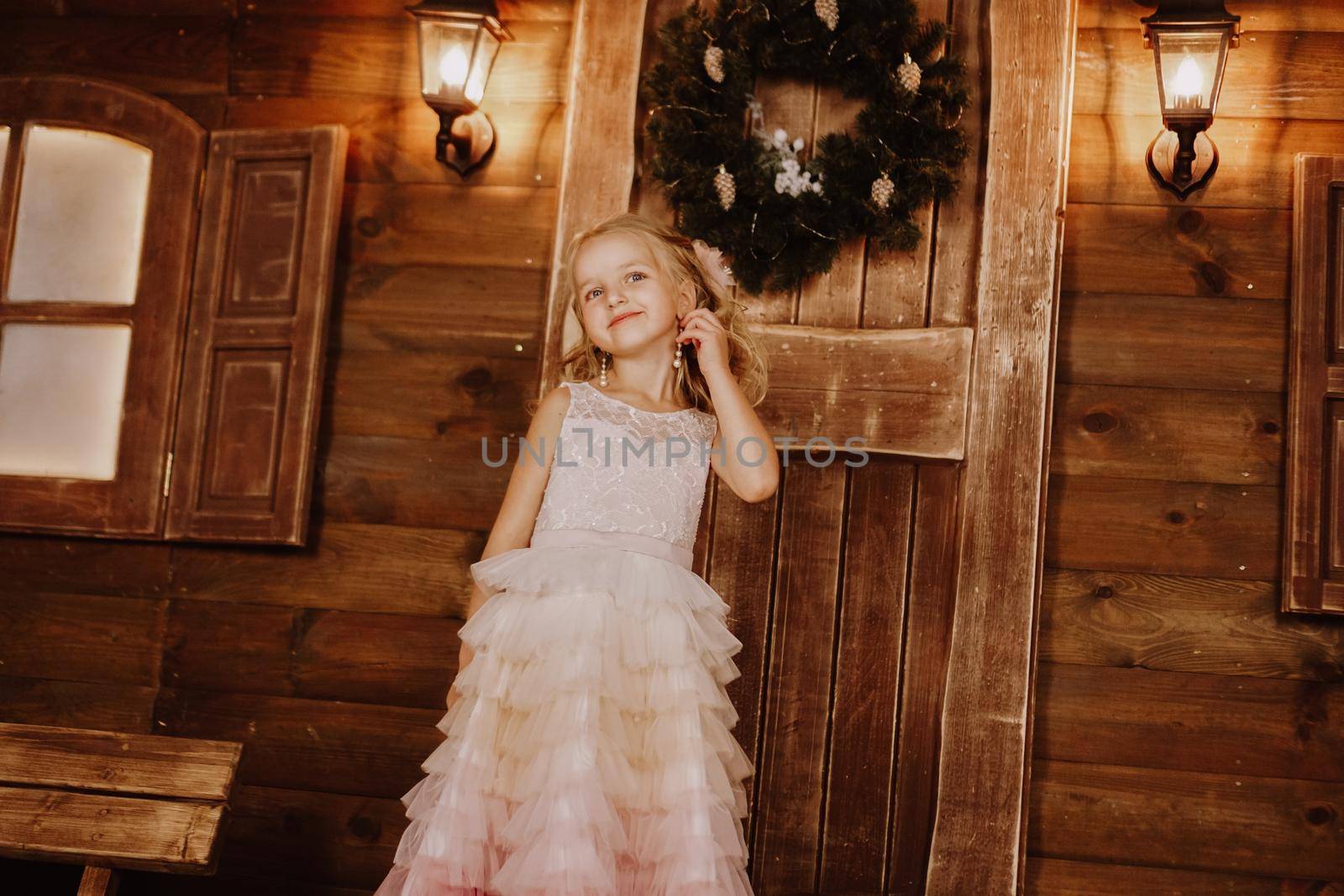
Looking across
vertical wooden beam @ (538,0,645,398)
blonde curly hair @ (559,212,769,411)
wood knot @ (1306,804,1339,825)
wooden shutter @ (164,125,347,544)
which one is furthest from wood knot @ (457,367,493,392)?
wood knot @ (1306,804,1339,825)

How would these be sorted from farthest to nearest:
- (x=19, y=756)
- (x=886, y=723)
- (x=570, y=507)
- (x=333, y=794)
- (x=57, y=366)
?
(x=57, y=366) < (x=333, y=794) < (x=886, y=723) < (x=19, y=756) < (x=570, y=507)

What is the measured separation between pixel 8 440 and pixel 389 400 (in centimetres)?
104

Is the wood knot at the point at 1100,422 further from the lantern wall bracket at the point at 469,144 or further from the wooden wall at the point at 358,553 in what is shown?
the lantern wall bracket at the point at 469,144

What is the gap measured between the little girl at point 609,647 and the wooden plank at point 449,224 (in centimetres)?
71

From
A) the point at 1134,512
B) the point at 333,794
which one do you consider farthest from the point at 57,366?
the point at 1134,512

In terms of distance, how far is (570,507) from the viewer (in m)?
2.04

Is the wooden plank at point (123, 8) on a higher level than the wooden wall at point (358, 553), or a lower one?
higher

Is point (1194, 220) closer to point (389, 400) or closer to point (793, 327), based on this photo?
point (793, 327)

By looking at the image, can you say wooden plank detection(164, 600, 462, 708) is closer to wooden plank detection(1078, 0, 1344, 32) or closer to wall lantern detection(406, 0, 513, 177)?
wall lantern detection(406, 0, 513, 177)

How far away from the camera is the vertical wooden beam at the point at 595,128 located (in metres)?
2.78

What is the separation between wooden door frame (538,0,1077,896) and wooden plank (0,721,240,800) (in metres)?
1.11

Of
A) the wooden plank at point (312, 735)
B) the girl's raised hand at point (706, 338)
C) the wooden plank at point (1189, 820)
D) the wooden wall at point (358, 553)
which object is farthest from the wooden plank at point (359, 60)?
the wooden plank at point (1189, 820)

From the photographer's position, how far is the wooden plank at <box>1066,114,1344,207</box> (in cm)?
269

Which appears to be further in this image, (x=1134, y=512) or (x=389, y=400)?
(x=389, y=400)
